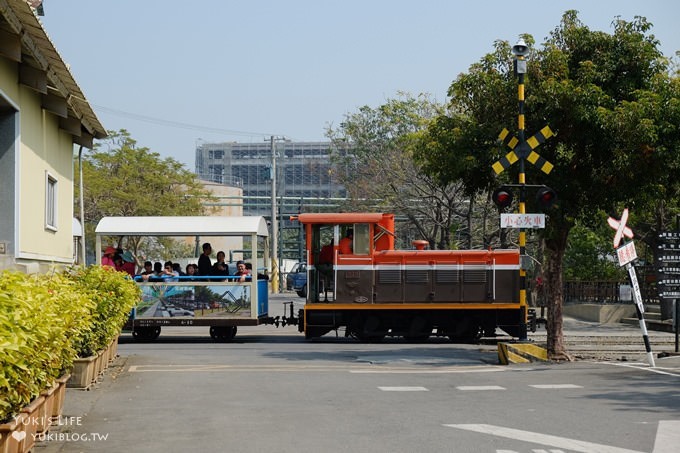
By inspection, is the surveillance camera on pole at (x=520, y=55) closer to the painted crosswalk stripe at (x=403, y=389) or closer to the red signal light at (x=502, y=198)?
the red signal light at (x=502, y=198)

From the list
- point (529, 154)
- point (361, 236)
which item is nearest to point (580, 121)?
point (529, 154)

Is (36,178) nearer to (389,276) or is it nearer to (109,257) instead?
(109,257)

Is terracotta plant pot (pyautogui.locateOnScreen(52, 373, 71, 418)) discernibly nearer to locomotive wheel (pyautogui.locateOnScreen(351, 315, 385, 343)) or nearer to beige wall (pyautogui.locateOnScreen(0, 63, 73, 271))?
beige wall (pyautogui.locateOnScreen(0, 63, 73, 271))

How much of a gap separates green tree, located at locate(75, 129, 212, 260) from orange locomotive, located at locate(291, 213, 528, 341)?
32.8m

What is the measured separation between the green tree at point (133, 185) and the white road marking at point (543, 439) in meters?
46.9

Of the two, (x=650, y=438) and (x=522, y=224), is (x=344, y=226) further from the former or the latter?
(x=650, y=438)

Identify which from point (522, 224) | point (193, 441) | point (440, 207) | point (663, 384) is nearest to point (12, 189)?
point (193, 441)

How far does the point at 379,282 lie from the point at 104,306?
427 inches

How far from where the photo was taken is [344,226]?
25.4 meters

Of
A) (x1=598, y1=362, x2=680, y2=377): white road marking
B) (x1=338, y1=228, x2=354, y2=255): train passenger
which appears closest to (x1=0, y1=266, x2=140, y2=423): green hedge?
(x1=598, y1=362, x2=680, y2=377): white road marking

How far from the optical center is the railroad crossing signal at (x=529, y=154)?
18.8 metres

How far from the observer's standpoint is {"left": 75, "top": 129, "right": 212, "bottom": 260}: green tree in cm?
5625

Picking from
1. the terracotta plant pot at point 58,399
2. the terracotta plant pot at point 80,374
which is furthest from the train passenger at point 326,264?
the terracotta plant pot at point 58,399

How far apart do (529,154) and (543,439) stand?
988 centimetres
